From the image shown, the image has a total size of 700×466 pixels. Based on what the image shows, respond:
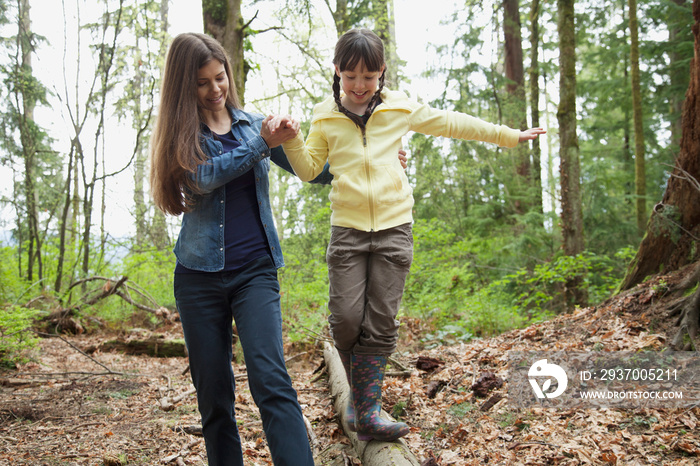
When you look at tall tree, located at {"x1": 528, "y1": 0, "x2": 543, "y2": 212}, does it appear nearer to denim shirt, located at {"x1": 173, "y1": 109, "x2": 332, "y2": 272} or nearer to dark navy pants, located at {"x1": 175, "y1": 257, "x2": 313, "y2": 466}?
denim shirt, located at {"x1": 173, "y1": 109, "x2": 332, "y2": 272}

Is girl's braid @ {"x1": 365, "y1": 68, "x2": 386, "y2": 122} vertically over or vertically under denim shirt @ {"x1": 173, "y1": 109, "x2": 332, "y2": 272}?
over

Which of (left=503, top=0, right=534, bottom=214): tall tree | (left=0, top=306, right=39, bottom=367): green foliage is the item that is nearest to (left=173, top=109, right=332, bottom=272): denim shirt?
(left=0, top=306, right=39, bottom=367): green foliage

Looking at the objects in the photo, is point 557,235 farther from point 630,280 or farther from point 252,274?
point 252,274

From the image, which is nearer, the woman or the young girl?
the woman

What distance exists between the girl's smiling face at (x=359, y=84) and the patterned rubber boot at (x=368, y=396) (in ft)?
4.77

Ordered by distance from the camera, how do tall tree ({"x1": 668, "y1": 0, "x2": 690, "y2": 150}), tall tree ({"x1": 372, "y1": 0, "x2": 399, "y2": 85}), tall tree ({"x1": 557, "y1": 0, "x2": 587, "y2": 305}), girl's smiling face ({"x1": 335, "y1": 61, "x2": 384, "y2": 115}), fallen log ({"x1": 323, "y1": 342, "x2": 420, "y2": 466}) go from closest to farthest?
fallen log ({"x1": 323, "y1": 342, "x2": 420, "y2": 466}) < girl's smiling face ({"x1": 335, "y1": 61, "x2": 384, "y2": 115}) < tall tree ({"x1": 557, "y1": 0, "x2": 587, "y2": 305}) < tall tree ({"x1": 668, "y1": 0, "x2": 690, "y2": 150}) < tall tree ({"x1": 372, "y1": 0, "x2": 399, "y2": 85})

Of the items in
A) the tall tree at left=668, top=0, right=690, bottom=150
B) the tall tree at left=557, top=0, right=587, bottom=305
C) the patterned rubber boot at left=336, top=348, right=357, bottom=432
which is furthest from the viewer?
the tall tree at left=668, top=0, right=690, bottom=150

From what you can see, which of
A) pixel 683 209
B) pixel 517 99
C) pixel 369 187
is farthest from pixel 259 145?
pixel 517 99

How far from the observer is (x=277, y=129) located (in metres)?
2.50

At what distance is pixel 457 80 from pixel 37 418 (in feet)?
32.9

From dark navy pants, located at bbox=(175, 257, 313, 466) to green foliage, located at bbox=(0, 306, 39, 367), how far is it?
12.4 feet

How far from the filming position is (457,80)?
37.3 ft

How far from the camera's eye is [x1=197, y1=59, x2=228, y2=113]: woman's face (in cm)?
257

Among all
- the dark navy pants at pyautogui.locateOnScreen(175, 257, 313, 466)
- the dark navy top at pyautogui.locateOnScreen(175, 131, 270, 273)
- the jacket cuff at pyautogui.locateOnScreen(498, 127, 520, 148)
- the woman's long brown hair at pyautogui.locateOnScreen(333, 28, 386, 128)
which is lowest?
the dark navy pants at pyautogui.locateOnScreen(175, 257, 313, 466)
